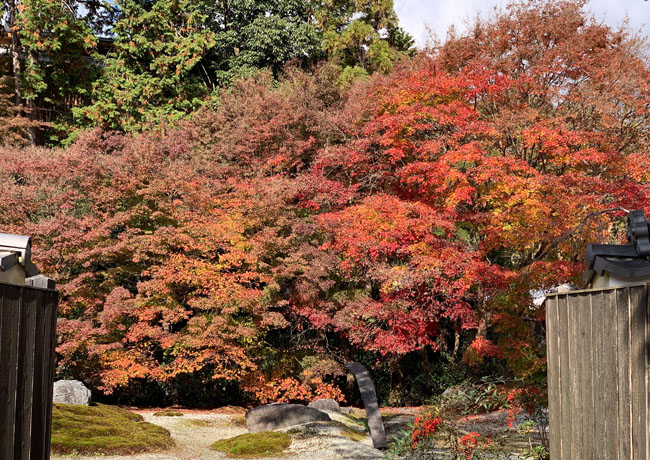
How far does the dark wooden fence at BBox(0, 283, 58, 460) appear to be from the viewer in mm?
3697

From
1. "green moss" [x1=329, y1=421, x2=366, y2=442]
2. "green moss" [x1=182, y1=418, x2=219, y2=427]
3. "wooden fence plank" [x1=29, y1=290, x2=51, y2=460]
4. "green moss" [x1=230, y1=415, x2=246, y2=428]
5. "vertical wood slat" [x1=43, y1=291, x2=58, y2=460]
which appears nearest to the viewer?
"wooden fence plank" [x1=29, y1=290, x2=51, y2=460]

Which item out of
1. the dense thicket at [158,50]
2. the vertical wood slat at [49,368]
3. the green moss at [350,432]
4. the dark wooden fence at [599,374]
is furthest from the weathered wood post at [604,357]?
the dense thicket at [158,50]

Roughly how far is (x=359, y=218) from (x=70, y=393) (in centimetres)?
697

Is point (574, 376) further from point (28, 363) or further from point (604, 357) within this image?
point (28, 363)

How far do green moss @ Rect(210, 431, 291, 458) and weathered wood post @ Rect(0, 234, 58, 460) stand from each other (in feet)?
18.9

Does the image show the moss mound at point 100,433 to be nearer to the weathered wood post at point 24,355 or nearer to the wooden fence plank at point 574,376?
the weathered wood post at point 24,355

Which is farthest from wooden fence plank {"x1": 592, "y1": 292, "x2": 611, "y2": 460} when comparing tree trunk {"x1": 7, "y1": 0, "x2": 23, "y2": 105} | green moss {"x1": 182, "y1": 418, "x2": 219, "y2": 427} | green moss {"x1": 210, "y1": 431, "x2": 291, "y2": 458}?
tree trunk {"x1": 7, "y1": 0, "x2": 23, "y2": 105}

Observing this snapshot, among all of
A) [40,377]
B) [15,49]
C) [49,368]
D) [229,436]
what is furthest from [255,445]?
[15,49]

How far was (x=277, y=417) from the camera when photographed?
11.7 metres

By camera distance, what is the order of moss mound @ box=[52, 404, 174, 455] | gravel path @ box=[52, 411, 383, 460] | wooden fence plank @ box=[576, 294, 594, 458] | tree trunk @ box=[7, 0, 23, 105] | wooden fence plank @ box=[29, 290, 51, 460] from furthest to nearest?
1. tree trunk @ box=[7, 0, 23, 105]
2. gravel path @ box=[52, 411, 383, 460]
3. moss mound @ box=[52, 404, 174, 455]
4. wooden fence plank @ box=[29, 290, 51, 460]
5. wooden fence plank @ box=[576, 294, 594, 458]

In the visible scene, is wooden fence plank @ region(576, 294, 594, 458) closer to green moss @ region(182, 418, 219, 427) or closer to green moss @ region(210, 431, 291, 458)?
green moss @ region(210, 431, 291, 458)

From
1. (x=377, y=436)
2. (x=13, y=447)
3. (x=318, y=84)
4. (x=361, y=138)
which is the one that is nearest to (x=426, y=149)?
(x=361, y=138)

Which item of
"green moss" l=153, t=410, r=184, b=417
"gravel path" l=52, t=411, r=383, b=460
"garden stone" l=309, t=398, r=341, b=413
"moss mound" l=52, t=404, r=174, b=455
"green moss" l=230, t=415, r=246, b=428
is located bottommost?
"green moss" l=230, t=415, r=246, b=428

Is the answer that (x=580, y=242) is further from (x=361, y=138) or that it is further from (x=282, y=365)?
(x=282, y=365)
